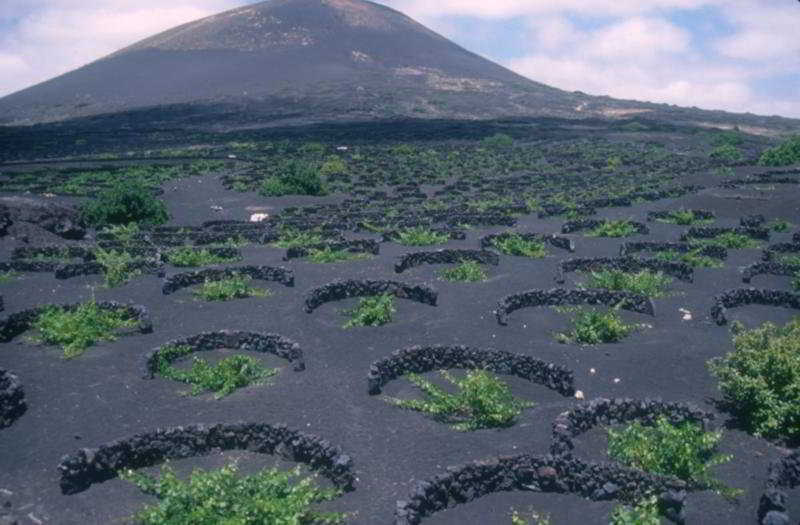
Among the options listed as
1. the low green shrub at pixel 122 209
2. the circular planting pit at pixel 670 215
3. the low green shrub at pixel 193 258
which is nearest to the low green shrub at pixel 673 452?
the low green shrub at pixel 193 258

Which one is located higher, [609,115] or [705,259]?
[609,115]

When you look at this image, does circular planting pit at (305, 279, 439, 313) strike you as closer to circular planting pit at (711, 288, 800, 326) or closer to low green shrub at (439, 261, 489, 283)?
low green shrub at (439, 261, 489, 283)

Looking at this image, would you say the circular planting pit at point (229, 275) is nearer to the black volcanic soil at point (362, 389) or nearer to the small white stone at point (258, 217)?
the black volcanic soil at point (362, 389)

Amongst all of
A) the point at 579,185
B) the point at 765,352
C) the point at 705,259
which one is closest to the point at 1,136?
the point at 579,185

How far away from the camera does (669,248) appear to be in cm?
2889

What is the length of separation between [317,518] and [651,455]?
5765 millimetres

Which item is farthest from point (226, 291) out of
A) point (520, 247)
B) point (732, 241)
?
point (732, 241)

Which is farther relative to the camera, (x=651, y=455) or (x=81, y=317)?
(x=81, y=317)

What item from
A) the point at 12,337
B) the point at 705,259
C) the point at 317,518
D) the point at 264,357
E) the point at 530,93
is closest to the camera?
the point at 317,518

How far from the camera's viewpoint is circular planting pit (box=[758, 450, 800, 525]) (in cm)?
999

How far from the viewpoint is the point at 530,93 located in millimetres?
148250

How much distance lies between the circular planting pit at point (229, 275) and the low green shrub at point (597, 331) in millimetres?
10200

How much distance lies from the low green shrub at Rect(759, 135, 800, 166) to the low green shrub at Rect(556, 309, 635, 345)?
46994 mm

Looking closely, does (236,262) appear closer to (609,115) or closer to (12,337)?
(12,337)
